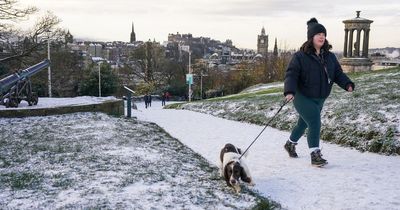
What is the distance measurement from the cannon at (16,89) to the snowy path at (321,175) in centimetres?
617

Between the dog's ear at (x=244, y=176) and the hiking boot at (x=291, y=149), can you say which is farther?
the hiking boot at (x=291, y=149)

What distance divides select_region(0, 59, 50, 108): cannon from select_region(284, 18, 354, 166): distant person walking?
899 centimetres

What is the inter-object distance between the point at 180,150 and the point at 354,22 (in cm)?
2948

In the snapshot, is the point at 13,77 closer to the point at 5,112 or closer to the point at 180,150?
the point at 5,112

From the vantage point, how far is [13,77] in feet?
40.8

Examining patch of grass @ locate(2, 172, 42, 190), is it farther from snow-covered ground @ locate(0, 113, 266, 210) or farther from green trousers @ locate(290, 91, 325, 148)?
green trousers @ locate(290, 91, 325, 148)

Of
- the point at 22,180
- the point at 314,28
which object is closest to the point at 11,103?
the point at 22,180

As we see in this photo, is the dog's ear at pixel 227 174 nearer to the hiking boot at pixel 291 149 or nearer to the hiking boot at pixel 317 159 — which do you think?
the hiking boot at pixel 317 159

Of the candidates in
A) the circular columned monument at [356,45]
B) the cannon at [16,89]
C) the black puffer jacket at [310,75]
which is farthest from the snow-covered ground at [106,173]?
the circular columned monument at [356,45]

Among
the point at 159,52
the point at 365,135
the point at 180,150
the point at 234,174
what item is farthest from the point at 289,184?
the point at 159,52

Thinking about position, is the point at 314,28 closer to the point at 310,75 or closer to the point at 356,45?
the point at 310,75

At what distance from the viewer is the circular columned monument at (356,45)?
32.9m

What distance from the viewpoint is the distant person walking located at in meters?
5.77

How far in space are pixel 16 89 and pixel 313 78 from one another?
9481 millimetres
